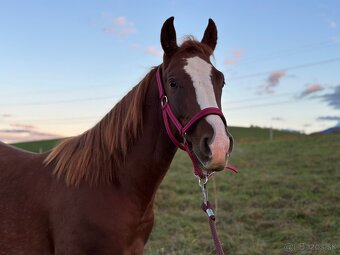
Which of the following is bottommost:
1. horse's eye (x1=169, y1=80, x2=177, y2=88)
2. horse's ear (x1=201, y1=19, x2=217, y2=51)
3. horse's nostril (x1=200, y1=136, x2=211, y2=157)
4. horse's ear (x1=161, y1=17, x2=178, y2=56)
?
horse's nostril (x1=200, y1=136, x2=211, y2=157)

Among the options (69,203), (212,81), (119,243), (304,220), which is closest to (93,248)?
(119,243)

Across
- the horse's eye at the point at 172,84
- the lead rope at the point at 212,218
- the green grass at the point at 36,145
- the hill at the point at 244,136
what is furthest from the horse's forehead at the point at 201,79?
the green grass at the point at 36,145

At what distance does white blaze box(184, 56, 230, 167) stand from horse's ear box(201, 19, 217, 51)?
1.75 feet

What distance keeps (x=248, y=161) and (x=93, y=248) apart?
46.7 ft

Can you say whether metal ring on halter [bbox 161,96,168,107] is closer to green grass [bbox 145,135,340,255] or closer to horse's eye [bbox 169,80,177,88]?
horse's eye [bbox 169,80,177,88]

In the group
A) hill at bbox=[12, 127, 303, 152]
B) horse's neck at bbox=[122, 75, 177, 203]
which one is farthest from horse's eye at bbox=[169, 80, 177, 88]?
hill at bbox=[12, 127, 303, 152]

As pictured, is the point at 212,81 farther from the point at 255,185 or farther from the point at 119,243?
the point at 255,185

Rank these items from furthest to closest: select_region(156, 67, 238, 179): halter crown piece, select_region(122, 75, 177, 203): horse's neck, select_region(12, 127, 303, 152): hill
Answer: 1. select_region(12, 127, 303, 152): hill
2. select_region(122, 75, 177, 203): horse's neck
3. select_region(156, 67, 238, 179): halter crown piece

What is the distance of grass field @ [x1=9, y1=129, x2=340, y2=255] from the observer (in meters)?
6.52

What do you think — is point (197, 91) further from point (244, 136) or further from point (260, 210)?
point (244, 136)

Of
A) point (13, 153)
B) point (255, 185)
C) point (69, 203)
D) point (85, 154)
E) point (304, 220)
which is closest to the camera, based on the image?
point (69, 203)

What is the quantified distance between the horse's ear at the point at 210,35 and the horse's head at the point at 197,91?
0.22 metres

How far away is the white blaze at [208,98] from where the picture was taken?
2.22m

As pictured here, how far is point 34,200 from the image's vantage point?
2.94 m
